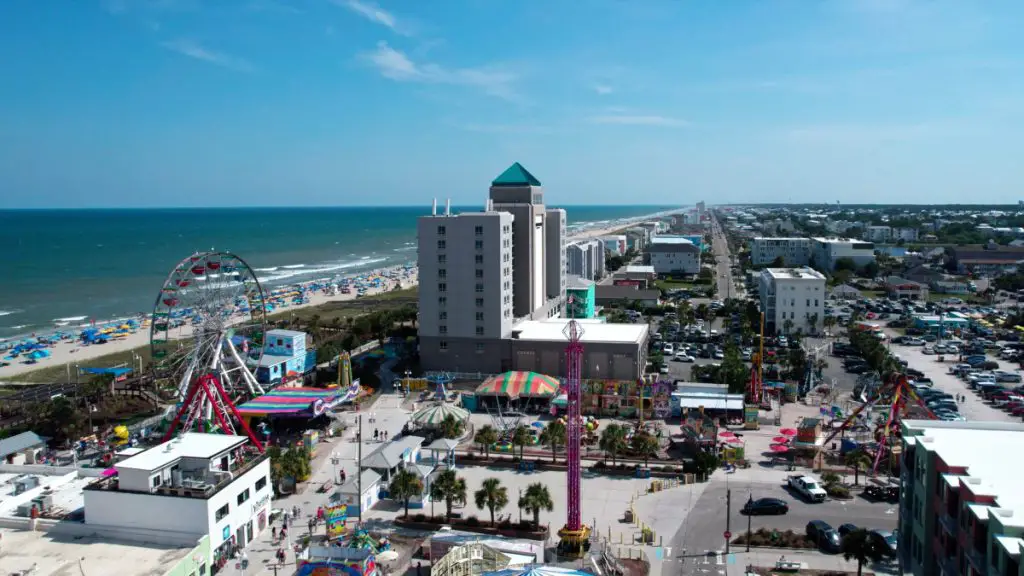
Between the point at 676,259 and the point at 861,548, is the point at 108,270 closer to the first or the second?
the point at 676,259

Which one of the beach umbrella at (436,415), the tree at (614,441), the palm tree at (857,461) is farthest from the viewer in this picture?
the beach umbrella at (436,415)

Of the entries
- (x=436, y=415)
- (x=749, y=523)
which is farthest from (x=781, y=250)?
(x=749, y=523)

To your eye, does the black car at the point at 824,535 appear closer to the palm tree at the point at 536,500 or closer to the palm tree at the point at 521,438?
the palm tree at the point at 536,500

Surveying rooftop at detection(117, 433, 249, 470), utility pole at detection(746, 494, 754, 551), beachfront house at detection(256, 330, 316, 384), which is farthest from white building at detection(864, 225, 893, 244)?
rooftop at detection(117, 433, 249, 470)

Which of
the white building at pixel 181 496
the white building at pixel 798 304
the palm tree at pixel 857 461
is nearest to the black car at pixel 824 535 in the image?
the palm tree at pixel 857 461

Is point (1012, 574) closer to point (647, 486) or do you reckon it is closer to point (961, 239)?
point (647, 486)

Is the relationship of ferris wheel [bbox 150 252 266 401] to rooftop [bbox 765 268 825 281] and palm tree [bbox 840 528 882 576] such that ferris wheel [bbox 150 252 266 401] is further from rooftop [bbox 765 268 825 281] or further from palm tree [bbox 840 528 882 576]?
rooftop [bbox 765 268 825 281]

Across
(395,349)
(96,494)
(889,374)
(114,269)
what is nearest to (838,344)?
(889,374)
